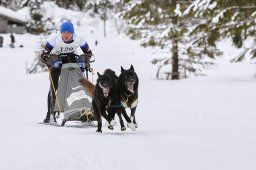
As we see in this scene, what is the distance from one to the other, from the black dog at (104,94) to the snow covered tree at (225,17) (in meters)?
10.5

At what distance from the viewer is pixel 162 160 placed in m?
4.68

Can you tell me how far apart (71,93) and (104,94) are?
1202mm

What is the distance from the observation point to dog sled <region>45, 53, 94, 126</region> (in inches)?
298

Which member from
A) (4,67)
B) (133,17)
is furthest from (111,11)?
(133,17)

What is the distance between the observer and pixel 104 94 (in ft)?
21.7

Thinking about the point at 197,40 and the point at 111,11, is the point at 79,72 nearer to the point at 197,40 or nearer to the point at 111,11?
the point at 197,40

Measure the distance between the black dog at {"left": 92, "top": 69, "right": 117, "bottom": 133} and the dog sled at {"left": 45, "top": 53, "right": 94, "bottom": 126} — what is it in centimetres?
61

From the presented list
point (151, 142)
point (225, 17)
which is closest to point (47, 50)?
point (151, 142)

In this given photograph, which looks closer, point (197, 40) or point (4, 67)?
point (197, 40)

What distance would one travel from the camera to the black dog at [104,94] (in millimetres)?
6590

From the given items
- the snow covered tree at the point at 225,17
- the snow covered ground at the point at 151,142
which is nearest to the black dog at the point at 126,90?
the snow covered ground at the point at 151,142

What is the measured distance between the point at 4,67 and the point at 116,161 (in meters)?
29.7

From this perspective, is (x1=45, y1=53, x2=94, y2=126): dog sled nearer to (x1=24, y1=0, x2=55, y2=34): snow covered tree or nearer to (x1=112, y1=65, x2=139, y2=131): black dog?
(x1=112, y1=65, x2=139, y2=131): black dog

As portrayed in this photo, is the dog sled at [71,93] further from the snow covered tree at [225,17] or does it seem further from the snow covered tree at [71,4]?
the snow covered tree at [71,4]
